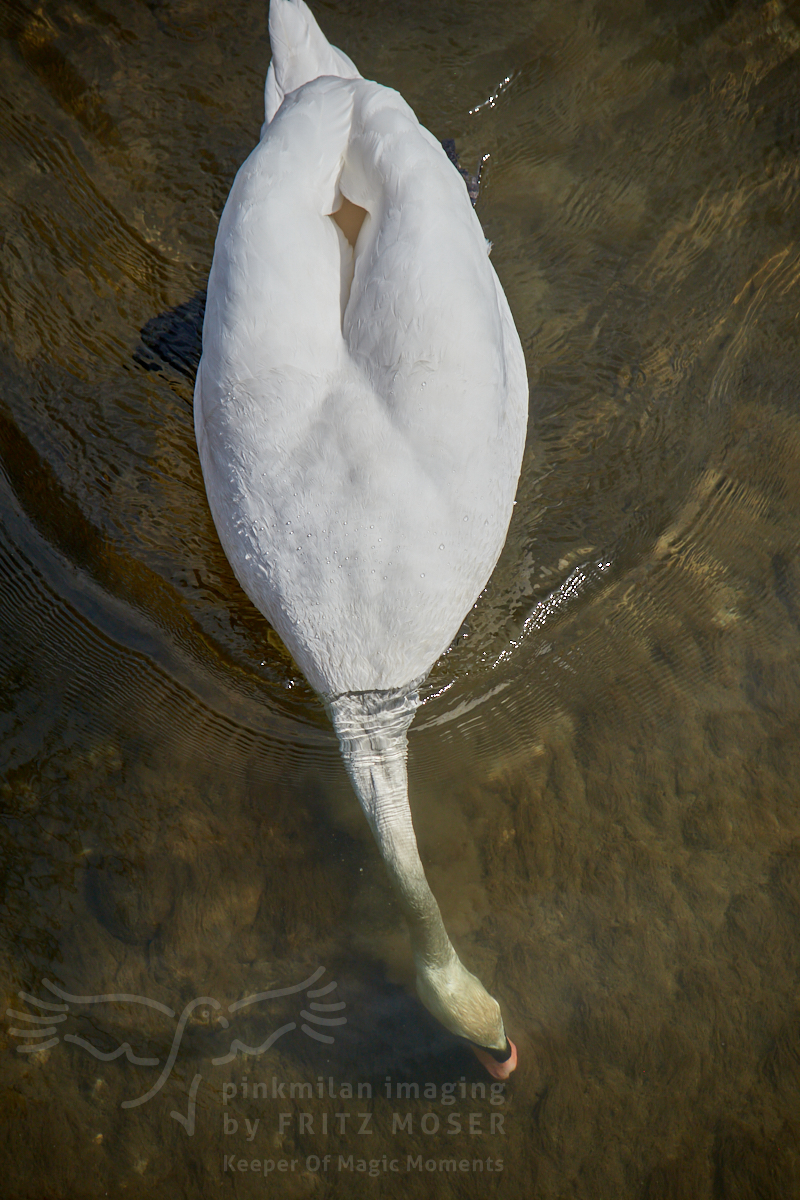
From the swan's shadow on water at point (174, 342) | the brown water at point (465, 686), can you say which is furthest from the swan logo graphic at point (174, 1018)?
the swan's shadow on water at point (174, 342)

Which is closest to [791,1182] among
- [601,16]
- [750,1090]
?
[750,1090]

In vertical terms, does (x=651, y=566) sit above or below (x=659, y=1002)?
above

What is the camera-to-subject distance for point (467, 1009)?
2.69 meters

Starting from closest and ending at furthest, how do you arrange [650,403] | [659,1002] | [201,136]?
[659,1002] → [650,403] → [201,136]

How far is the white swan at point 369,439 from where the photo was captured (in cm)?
266

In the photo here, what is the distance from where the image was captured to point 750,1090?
2.73m

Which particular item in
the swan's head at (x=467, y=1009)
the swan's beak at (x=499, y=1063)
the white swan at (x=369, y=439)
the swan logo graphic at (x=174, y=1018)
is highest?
the white swan at (x=369, y=439)

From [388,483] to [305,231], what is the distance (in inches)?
33.9

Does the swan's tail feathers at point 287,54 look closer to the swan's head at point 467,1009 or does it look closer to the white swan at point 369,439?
the white swan at point 369,439

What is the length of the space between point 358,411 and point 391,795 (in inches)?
47.9

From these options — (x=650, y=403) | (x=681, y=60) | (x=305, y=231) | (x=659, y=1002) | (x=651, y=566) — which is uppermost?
(x=305, y=231)

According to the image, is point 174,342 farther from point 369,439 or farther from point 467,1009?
point 467,1009

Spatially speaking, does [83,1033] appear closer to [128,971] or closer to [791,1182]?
[128,971]

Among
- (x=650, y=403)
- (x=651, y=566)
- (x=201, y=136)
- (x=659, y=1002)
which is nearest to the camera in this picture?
(x=659, y=1002)
